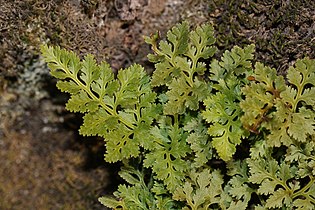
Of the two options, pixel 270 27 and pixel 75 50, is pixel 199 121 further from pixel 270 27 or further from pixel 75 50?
pixel 75 50

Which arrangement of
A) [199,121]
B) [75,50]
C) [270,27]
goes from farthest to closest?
[75,50] → [270,27] → [199,121]

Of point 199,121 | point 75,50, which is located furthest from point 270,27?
point 75,50

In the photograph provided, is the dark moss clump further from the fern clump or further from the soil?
the fern clump

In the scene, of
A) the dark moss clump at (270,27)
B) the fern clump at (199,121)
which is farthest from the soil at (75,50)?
the fern clump at (199,121)

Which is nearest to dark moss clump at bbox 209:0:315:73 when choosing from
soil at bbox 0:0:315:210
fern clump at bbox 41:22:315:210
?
soil at bbox 0:0:315:210

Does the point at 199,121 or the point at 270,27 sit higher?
the point at 270,27

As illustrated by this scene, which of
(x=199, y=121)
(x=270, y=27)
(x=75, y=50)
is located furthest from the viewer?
(x=75, y=50)

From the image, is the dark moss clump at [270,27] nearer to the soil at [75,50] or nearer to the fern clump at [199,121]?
the soil at [75,50]
